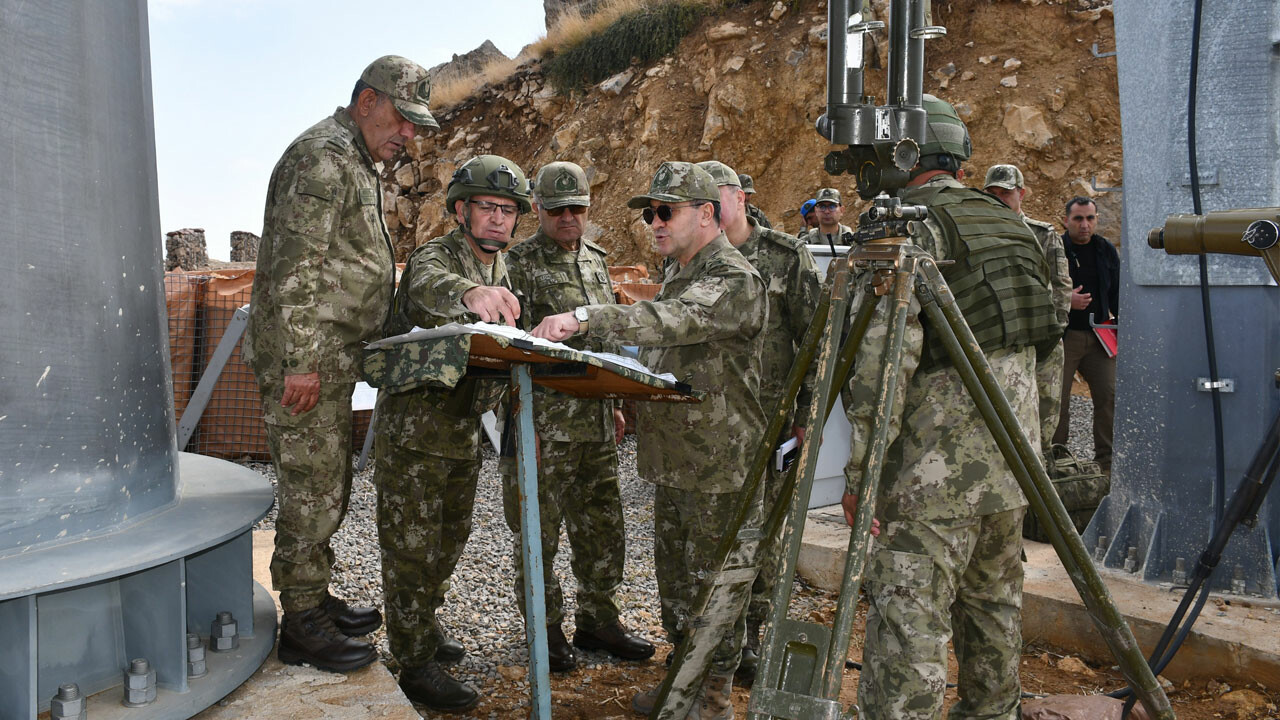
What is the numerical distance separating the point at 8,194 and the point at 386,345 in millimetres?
1085

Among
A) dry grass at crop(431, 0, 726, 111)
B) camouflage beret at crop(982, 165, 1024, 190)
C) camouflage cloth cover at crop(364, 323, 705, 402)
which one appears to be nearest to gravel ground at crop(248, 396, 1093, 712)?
camouflage cloth cover at crop(364, 323, 705, 402)

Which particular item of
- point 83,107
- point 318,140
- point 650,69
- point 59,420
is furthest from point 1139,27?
point 650,69

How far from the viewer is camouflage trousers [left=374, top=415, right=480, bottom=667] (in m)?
3.72

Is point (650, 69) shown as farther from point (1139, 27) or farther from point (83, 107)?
point (83, 107)

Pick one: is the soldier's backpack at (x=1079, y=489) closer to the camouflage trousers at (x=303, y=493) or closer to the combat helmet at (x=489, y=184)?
the combat helmet at (x=489, y=184)

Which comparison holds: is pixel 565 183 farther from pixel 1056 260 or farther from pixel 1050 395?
pixel 1056 260

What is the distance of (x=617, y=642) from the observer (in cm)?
441

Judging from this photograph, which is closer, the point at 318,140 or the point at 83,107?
the point at 83,107

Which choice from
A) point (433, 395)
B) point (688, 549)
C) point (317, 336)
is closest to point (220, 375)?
point (433, 395)

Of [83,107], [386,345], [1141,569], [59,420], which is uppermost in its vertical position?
[83,107]

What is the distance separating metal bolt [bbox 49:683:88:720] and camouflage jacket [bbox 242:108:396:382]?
110 cm

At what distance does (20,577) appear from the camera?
2396 millimetres

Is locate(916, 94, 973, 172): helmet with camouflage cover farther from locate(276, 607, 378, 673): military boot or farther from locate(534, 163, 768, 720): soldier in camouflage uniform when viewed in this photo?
locate(276, 607, 378, 673): military boot

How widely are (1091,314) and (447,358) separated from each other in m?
6.52
